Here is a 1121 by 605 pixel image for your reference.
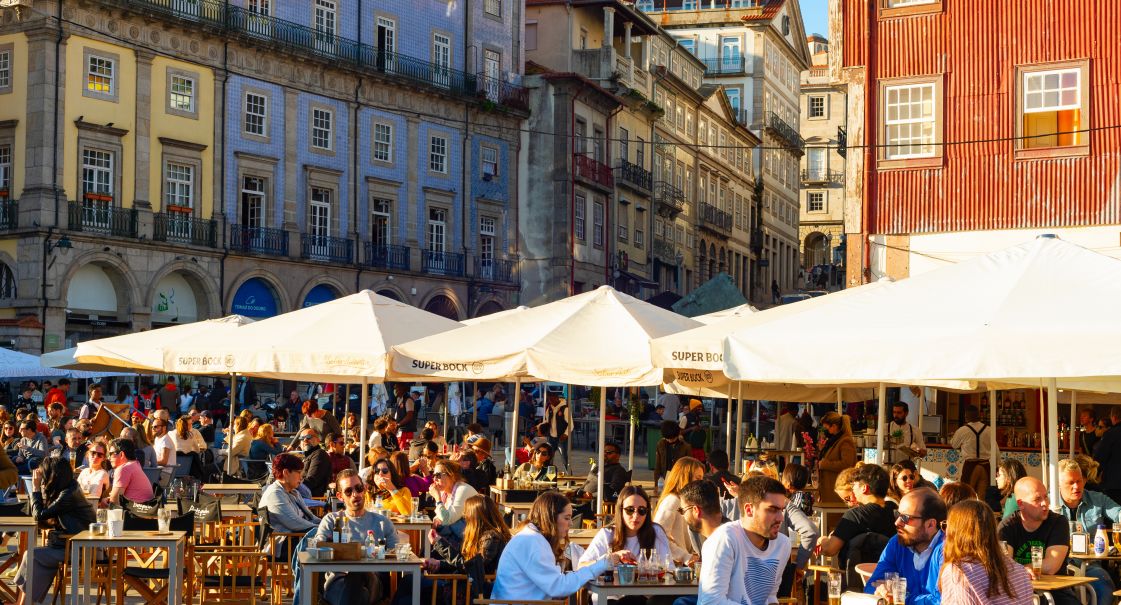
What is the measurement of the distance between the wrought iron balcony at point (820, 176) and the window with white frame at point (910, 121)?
7278cm

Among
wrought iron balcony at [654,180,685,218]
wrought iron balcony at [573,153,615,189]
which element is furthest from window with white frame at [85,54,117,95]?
wrought iron balcony at [654,180,685,218]

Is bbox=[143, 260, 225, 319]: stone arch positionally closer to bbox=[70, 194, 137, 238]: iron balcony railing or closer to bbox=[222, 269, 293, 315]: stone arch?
bbox=[222, 269, 293, 315]: stone arch

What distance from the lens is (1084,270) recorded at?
10078 millimetres

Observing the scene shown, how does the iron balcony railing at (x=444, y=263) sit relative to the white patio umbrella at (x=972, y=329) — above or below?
above

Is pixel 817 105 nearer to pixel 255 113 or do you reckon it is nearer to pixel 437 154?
pixel 437 154

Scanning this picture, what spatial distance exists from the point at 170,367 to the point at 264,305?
28271 mm

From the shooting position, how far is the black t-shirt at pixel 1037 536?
30.8ft

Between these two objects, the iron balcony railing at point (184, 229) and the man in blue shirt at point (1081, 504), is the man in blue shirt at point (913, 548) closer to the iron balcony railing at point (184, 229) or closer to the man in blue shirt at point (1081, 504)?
the man in blue shirt at point (1081, 504)

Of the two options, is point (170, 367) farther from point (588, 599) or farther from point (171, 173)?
point (171, 173)

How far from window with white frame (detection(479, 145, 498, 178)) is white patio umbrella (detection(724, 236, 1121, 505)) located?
144 ft

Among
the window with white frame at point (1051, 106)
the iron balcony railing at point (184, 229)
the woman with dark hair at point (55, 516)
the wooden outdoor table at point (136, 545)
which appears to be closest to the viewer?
the wooden outdoor table at point (136, 545)

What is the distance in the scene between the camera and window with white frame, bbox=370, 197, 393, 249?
49.6 m

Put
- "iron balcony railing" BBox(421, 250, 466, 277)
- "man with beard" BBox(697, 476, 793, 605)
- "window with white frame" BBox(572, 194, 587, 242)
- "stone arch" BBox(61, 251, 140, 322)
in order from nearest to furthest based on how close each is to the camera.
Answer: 1. "man with beard" BBox(697, 476, 793, 605)
2. "stone arch" BBox(61, 251, 140, 322)
3. "iron balcony railing" BBox(421, 250, 466, 277)
4. "window with white frame" BBox(572, 194, 587, 242)

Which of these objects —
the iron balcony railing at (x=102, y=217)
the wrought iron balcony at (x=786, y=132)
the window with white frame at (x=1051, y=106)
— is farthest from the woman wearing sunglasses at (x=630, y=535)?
the wrought iron balcony at (x=786, y=132)
